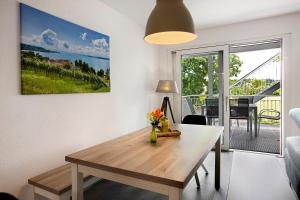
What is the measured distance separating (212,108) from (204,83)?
55cm

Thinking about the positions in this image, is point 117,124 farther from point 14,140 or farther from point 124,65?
point 14,140

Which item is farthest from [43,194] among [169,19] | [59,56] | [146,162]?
[169,19]

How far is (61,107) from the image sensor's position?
6.98ft

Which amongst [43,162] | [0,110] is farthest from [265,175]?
[0,110]

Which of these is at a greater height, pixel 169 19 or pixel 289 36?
pixel 289 36

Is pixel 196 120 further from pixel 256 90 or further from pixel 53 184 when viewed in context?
pixel 256 90

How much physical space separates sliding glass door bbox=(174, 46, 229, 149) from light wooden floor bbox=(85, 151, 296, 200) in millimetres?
936

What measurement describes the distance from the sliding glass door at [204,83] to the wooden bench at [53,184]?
2.89m

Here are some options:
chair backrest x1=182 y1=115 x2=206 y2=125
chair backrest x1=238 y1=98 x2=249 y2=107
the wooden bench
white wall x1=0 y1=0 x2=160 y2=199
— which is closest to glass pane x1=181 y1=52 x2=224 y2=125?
chair backrest x1=238 y1=98 x2=249 y2=107

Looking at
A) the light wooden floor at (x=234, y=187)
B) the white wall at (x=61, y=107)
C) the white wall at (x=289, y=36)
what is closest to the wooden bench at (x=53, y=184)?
the white wall at (x=61, y=107)

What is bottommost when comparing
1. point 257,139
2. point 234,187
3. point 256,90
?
point 234,187

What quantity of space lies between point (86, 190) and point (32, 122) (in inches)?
43.1

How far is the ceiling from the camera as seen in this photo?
2742 mm

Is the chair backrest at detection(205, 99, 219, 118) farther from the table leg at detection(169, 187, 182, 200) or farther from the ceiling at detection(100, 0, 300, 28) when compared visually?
the table leg at detection(169, 187, 182, 200)
